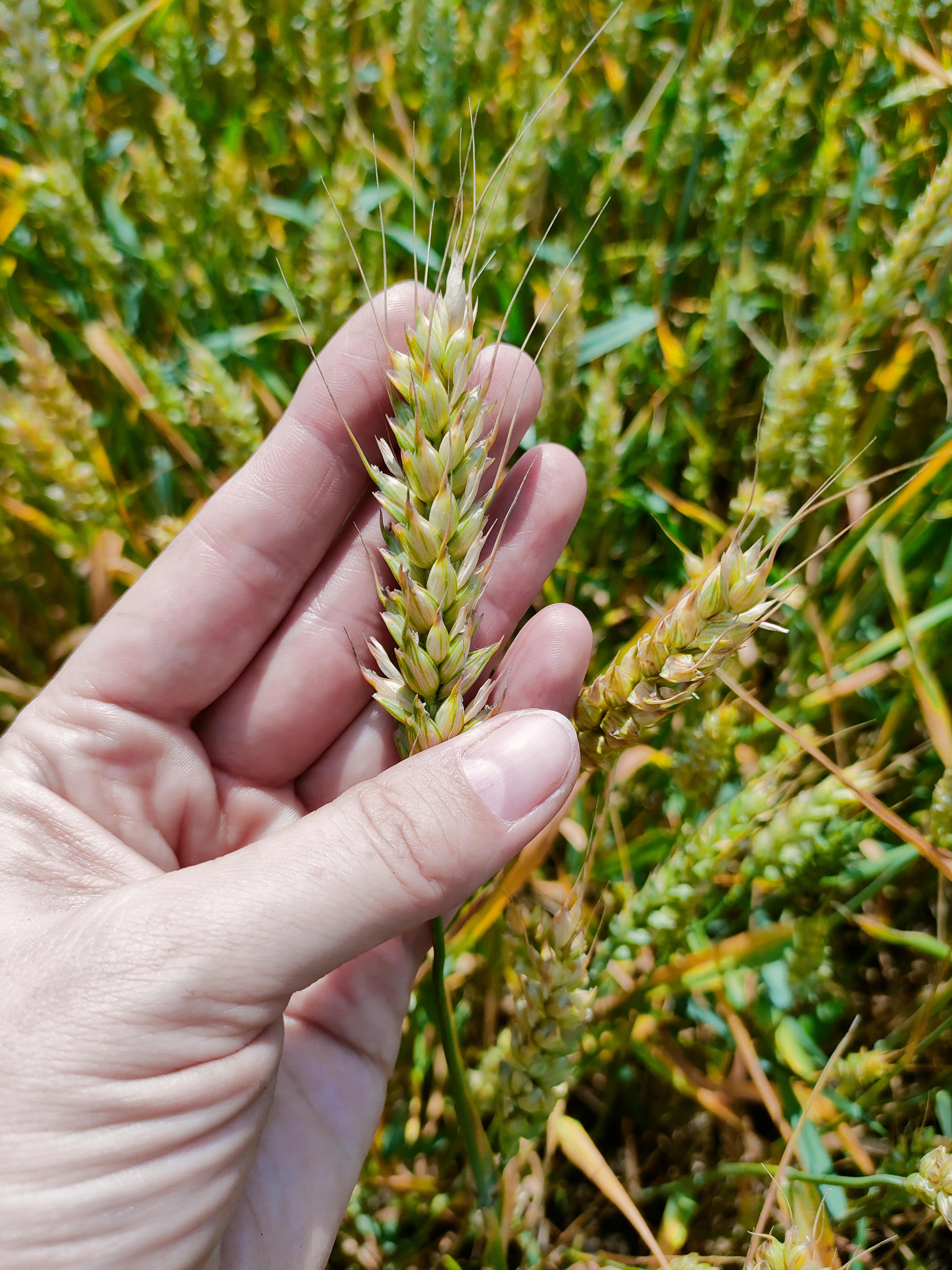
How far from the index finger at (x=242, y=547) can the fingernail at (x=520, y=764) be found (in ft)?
2.15

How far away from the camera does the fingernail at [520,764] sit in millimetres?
1054

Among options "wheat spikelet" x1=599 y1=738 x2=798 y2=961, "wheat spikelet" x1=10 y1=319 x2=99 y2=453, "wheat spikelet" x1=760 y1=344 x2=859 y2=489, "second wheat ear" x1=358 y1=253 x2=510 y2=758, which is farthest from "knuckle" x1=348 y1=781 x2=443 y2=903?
"wheat spikelet" x1=10 y1=319 x2=99 y2=453

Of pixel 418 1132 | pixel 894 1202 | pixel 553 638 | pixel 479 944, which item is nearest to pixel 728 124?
pixel 553 638

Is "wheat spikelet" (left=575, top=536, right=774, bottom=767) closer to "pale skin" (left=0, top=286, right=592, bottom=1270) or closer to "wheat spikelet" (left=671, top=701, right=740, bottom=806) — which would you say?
"pale skin" (left=0, top=286, right=592, bottom=1270)

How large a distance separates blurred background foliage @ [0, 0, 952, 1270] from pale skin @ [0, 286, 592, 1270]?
210 millimetres

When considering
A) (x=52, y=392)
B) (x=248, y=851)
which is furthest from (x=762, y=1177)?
(x=52, y=392)

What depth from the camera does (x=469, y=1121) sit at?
3.56 feet

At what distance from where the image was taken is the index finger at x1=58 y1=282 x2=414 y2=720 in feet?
4.72

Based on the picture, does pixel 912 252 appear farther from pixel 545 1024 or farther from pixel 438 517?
pixel 545 1024

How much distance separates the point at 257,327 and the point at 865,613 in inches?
59.4

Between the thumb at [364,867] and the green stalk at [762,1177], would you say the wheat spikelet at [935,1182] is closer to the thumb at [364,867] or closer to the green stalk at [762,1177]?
the green stalk at [762,1177]

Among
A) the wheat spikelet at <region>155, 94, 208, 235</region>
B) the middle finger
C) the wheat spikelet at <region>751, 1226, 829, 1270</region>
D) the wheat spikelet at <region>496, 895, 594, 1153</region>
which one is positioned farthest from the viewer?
the wheat spikelet at <region>155, 94, 208, 235</region>

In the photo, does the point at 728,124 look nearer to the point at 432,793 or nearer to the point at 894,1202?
the point at 432,793

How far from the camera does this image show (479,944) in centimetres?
156
